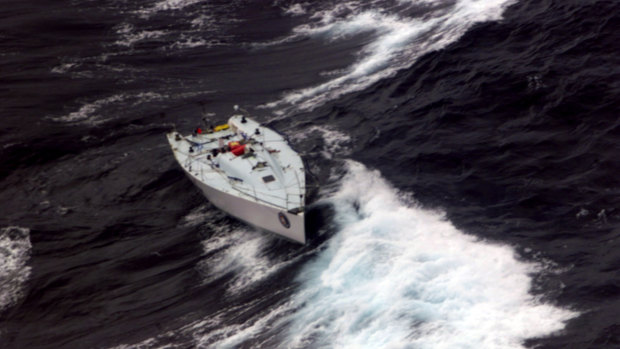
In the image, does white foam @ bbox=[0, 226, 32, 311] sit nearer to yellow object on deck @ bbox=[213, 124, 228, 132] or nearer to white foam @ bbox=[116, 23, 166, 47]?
yellow object on deck @ bbox=[213, 124, 228, 132]

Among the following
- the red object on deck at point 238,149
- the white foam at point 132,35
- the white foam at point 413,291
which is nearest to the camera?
the white foam at point 413,291

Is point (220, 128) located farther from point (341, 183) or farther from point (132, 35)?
point (132, 35)

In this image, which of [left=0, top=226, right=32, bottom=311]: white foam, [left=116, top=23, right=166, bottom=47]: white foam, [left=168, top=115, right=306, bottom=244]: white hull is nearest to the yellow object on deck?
[left=168, top=115, right=306, bottom=244]: white hull

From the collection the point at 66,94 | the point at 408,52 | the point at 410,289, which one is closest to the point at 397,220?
the point at 410,289

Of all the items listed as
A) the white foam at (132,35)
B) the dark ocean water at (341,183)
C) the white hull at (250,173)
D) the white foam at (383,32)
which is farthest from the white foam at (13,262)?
the white foam at (132,35)

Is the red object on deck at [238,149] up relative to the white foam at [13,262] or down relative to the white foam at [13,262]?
up

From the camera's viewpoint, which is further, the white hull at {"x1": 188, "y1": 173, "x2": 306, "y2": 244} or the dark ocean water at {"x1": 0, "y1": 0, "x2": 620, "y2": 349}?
the white hull at {"x1": 188, "y1": 173, "x2": 306, "y2": 244}

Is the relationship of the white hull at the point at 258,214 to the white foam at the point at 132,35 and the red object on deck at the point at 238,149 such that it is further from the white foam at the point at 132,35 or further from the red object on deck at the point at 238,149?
the white foam at the point at 132,35
